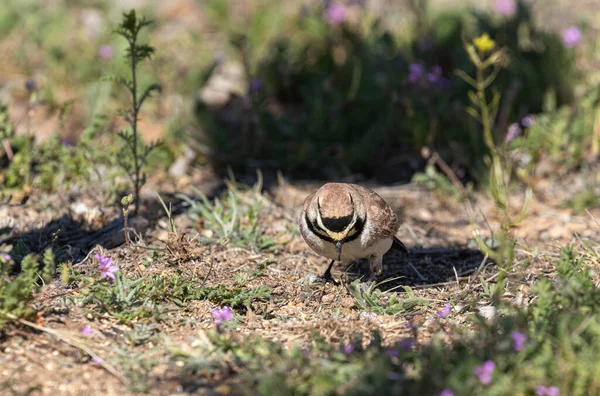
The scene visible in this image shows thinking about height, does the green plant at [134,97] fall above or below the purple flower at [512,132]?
above

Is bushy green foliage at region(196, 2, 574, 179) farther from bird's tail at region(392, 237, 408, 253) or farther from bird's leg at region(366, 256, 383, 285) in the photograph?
bird's leg at region(366, 256, 383, 285)

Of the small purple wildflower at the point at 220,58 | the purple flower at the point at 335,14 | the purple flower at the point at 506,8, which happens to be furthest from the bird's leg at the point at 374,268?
the purple flower at the point at 506,8

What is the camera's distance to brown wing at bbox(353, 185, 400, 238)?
504 centimetres

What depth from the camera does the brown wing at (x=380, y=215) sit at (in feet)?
16.5

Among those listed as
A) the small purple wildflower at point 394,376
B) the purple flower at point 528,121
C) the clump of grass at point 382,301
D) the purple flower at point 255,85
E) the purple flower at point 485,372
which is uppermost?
the purple flower at point 255,85

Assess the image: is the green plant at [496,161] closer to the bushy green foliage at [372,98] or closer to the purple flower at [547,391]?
the bushy green foliage at [372,98]

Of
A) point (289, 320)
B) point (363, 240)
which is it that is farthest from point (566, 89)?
point (289, 320)

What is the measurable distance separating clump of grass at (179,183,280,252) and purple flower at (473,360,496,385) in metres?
2.59

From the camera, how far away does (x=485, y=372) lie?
339 cm

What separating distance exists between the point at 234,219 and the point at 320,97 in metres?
2.11

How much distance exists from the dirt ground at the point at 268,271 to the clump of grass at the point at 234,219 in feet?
0.31

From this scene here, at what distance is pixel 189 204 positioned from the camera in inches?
251

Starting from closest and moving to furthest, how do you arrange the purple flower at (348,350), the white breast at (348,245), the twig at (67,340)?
the purple flower at (348,350) → the twig at (67,340) → the white breast at (348,245)

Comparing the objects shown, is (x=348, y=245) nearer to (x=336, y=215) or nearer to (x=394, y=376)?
(x=336, y=215)
